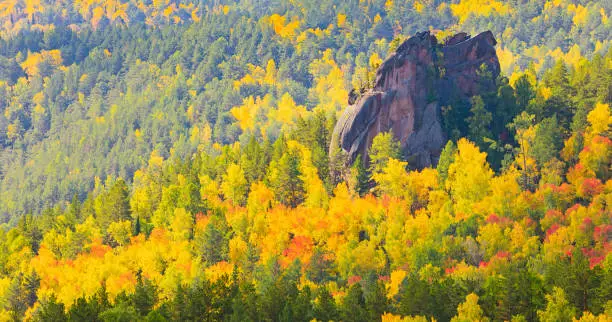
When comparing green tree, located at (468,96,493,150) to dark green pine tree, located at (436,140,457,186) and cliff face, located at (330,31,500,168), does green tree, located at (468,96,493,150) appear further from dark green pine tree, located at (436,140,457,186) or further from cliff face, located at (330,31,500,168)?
dark green pine tree, located at (436,140,457,186)

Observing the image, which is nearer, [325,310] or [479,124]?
[325,310]

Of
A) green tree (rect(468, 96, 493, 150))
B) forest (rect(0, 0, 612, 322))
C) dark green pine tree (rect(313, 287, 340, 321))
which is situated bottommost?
dark green pine tree (rect(313, 287, 340, 321))

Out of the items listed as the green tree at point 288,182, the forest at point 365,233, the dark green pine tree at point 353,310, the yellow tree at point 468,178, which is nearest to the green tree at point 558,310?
the forest at point 365,233

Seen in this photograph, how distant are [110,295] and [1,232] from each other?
142ft

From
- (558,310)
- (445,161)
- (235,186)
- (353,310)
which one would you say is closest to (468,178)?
(445,161)

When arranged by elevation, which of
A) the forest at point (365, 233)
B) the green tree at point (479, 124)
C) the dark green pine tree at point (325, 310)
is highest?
the green tree at point (479, 124)

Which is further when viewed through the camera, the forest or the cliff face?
the cliff face

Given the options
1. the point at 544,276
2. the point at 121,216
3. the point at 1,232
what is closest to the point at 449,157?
the point at 544,276

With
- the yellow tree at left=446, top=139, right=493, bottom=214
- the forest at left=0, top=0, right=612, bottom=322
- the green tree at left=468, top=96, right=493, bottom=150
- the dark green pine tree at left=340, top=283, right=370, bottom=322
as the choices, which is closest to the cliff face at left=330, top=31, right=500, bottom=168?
the forest at left=0, top=0, right=612, bottom=322

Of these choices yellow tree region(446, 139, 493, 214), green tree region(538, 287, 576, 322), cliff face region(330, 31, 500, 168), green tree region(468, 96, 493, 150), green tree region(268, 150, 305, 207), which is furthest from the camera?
green tree region(268, 150, 305, 207)

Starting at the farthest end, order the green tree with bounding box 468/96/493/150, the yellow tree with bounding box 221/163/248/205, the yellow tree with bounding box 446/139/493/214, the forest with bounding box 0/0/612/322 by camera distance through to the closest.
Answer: the yellow tree with bounding box 221/163/248/205 → the green tree with bounding box 468/96/493/150 → the yellow tree with bounding box 446/139/493/214 → the forest with bounding box 0/0/612/322

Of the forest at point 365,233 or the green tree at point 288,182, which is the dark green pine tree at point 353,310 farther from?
the green tree at point 288,182

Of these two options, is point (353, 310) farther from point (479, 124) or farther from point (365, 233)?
point (479, 124)

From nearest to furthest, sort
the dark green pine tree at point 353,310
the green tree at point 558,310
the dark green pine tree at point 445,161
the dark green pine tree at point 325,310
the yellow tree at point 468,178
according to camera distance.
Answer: the green tree at point 558,310 → the dark green pine tree at point 353,310 → the dark green pine tree at point 325,310 → the yellow tree at point 468,178 → the dark green pine tree at point 445,161
